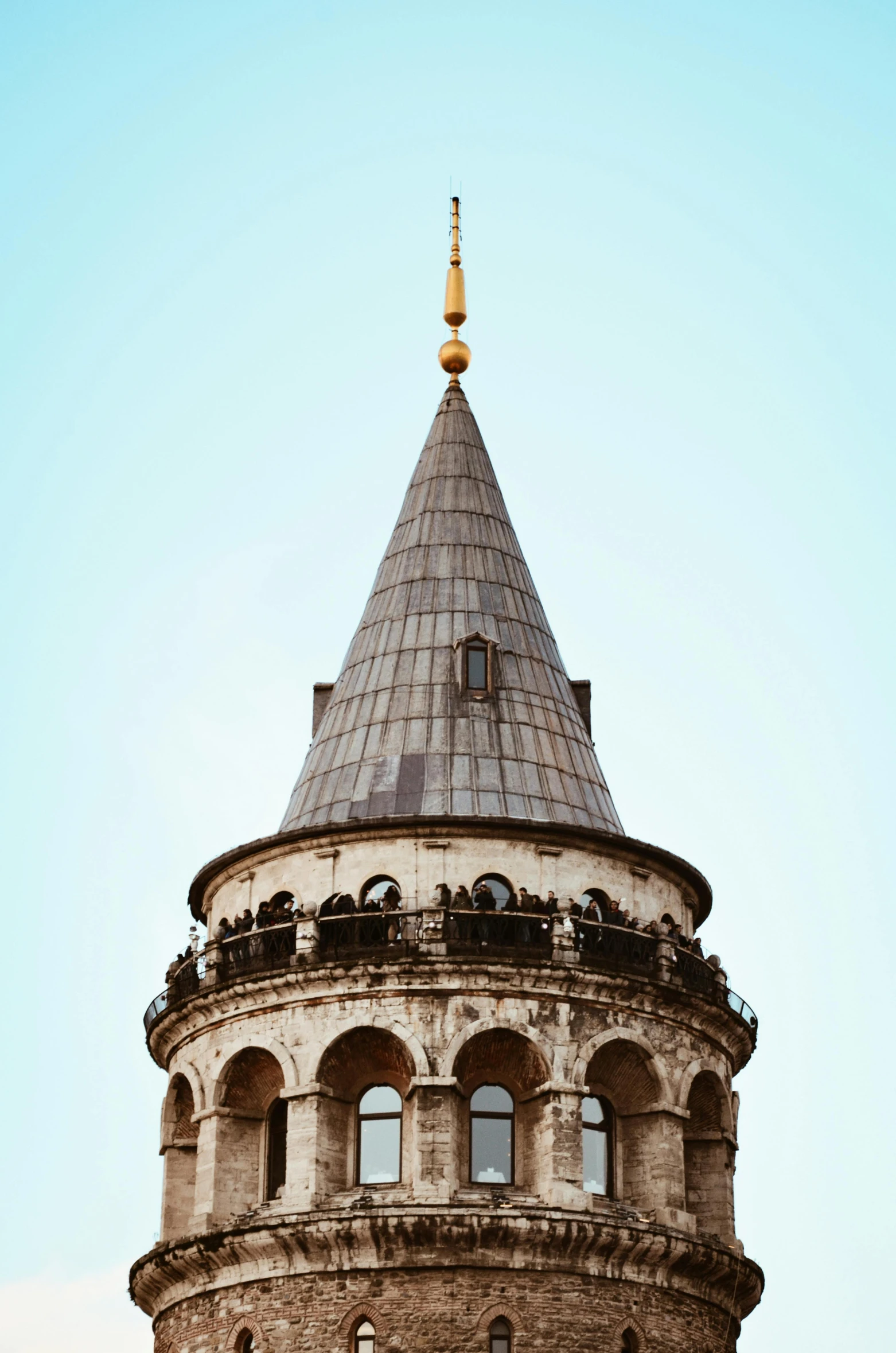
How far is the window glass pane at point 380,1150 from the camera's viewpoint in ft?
156

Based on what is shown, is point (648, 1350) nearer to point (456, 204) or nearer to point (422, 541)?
point (422, 541)

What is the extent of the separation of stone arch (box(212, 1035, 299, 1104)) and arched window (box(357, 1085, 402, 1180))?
1588 mm

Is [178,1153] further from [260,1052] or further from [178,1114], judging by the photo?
[260,1052]

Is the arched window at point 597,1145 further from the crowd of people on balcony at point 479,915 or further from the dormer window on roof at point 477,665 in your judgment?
the dormer window on roof at point 477,665

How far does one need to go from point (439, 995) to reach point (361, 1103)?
287 centimetres

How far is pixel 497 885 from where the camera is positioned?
49.6 meters

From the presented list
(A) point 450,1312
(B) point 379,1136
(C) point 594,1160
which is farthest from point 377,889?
(A) point 450,1312

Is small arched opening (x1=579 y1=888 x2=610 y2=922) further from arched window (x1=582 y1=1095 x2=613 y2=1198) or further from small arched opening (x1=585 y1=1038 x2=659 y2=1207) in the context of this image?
arched window (x1=582 y1=1095 x2=613 y2=1198)

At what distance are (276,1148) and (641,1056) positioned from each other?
7642 millimetres

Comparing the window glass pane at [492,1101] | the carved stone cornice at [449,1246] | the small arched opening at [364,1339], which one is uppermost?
the window glass pane at [492,1101]

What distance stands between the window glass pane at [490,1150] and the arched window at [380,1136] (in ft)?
4.80

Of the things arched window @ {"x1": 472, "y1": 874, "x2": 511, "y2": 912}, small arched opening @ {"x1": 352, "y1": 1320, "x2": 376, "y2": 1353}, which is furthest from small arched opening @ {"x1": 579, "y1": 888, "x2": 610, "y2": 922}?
small arched opening @ {"x1": 352, "y1": 1320, "x2": 376, "y2": 1353}

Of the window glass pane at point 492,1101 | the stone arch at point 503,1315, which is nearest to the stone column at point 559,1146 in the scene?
the window glass pane at point 492,1101

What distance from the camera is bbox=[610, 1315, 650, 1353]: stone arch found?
150 ft
